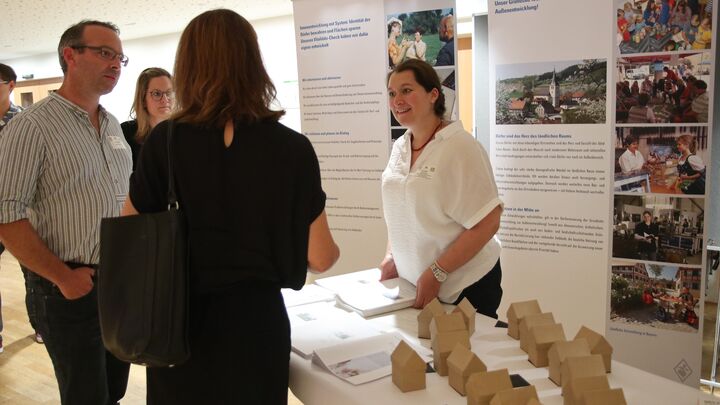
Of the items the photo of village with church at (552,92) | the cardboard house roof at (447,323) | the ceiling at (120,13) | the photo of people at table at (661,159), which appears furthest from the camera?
the ceiling at (120,13)

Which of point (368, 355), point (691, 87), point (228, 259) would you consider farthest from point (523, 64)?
point (228, 259)

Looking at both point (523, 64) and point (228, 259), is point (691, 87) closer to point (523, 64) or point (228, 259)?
point (523, 64)

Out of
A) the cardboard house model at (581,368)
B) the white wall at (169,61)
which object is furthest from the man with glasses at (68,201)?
the white wall at (169,61)

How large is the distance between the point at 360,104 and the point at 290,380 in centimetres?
243

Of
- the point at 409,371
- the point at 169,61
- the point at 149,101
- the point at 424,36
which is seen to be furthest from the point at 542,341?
the point at 169,61

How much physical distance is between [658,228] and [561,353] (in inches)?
72.6

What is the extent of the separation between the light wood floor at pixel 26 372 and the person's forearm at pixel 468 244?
156 centimetres

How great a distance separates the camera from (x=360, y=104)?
356cm

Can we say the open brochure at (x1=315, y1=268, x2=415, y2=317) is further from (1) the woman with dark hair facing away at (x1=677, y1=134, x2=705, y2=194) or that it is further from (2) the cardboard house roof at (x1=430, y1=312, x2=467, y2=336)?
(1) the woman with dark hair facing away at (x1=677, y1=134, x2=705, y2=194)

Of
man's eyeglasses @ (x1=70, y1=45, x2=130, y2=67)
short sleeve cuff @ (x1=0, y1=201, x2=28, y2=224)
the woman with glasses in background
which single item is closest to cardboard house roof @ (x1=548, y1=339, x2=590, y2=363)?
short sleeve cuff @ (x1=0, y1=201, x2=28, y2=224)

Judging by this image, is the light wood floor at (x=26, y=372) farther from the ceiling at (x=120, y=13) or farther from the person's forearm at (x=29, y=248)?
the ceiling at (x=120, y=13)

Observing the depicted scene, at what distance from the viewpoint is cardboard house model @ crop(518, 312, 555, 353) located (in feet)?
4.45

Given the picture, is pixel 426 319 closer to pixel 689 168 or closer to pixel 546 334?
pixel 546 334

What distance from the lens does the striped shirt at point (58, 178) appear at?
1686mm
